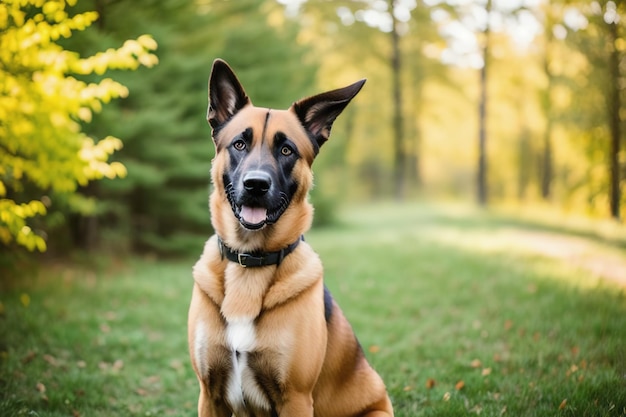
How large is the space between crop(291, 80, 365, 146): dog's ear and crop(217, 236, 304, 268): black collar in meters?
0.76

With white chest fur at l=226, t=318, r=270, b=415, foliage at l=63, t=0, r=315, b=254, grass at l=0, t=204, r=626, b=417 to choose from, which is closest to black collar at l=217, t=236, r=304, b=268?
white chest fur at l=226, t=318, r=270, b=415

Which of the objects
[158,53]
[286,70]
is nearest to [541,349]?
[158,53]

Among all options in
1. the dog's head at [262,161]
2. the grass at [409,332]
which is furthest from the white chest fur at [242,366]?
the grass at [409,332]

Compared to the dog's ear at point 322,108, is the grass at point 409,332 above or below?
below

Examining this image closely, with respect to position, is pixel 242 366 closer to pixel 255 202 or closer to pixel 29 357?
pixel 255 202

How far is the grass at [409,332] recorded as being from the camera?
401 cm

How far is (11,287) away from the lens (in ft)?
22.7

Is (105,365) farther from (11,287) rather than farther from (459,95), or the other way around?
(459,95)

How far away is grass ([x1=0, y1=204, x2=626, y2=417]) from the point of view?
4.01m

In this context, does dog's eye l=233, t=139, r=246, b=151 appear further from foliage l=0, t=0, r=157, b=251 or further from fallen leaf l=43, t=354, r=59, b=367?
fallen leaf l=43, t=354, r=59, b=367

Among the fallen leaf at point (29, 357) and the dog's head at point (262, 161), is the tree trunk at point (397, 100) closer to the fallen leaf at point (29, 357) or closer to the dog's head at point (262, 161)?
the fallen leaf at point (29, 357)

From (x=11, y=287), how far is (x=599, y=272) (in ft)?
29.8

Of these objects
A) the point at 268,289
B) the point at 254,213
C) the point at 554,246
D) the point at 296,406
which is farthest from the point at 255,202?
the point at 554,246

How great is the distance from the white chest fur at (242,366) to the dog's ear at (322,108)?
130 centimetres
